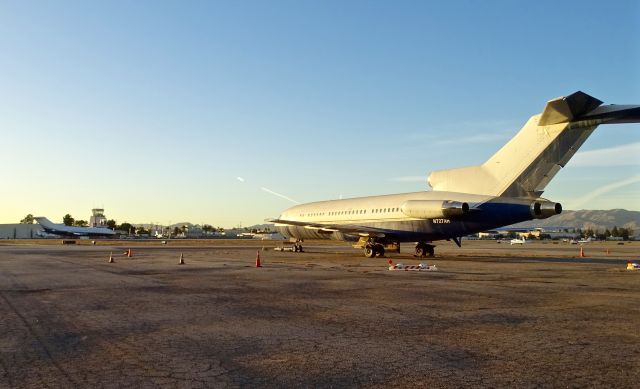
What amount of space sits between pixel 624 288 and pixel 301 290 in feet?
30.8

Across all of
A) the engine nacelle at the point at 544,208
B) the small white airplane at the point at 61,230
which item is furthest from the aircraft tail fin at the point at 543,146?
the small white airplane at the point at 61,230

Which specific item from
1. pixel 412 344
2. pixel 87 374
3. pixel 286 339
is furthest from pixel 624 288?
pixel 87 374

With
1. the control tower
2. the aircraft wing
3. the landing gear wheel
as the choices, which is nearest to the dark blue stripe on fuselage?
the aircraft wing

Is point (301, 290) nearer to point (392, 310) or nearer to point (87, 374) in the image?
point (392, 310)

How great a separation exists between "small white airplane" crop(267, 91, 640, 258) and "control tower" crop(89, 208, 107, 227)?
164 m

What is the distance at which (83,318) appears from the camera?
30.7 ft

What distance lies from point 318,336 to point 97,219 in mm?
191089

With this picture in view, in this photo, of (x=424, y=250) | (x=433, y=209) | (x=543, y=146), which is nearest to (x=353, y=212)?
(x=424, y=250)

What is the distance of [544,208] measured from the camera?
23688 millimetres

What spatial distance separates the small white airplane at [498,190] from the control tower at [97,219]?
164257 mm

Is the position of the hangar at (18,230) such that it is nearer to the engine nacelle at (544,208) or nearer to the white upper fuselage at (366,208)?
the white upper fuselage at (366,208)

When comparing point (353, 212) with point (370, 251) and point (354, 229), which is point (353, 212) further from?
point (370, 251)

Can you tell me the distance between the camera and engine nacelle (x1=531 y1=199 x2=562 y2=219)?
23.5 metres

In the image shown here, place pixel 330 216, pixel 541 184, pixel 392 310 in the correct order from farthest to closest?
pixel 330 216 < pixel 541 184 < pixel 392 310
